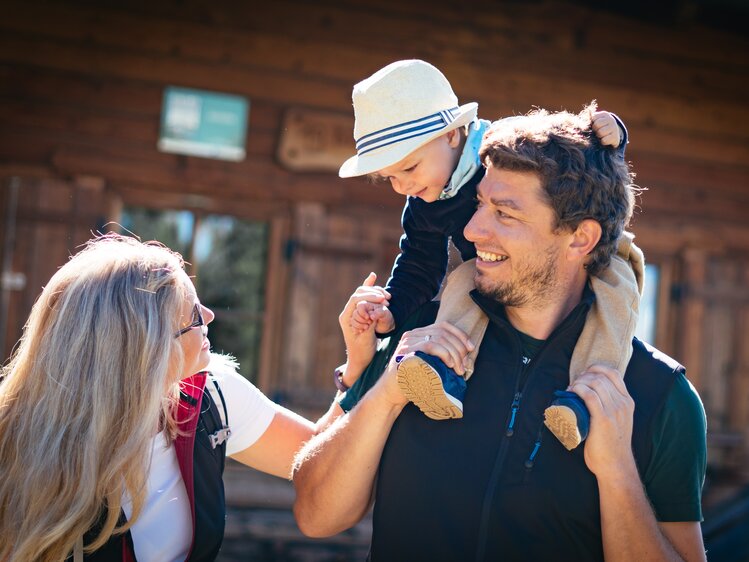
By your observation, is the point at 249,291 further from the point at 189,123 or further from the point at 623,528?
the point at 623,528

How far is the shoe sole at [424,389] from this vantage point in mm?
2074

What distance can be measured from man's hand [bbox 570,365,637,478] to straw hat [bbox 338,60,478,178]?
0.94m

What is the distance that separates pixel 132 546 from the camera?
6.94ft

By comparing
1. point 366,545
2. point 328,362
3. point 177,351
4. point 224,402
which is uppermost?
point 177,351

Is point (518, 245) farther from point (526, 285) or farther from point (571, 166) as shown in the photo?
point (571, 166)

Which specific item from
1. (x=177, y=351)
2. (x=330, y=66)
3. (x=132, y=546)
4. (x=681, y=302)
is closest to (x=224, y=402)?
(x=177, y=351)

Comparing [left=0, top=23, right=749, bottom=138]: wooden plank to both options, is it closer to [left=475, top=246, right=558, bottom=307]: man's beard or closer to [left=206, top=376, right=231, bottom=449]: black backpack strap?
[left=206, top=376, right=231, bottom=449]: black backpack strap

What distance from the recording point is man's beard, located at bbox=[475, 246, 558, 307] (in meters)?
2.29

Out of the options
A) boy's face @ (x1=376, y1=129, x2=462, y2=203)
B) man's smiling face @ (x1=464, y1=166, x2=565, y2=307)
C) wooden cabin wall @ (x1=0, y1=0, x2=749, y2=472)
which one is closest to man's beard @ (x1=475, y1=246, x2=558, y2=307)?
man's smiling face @ (x1=464, y1=166, x2=565, y2=307)

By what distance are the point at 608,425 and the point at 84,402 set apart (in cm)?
121

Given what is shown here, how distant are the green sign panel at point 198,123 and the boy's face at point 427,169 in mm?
3333

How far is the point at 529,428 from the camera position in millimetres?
2156

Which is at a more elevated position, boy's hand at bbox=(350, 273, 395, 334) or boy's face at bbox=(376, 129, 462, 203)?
boy's face at bbox=(376, 129, 462, 203)

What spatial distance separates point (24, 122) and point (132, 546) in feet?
13.8
